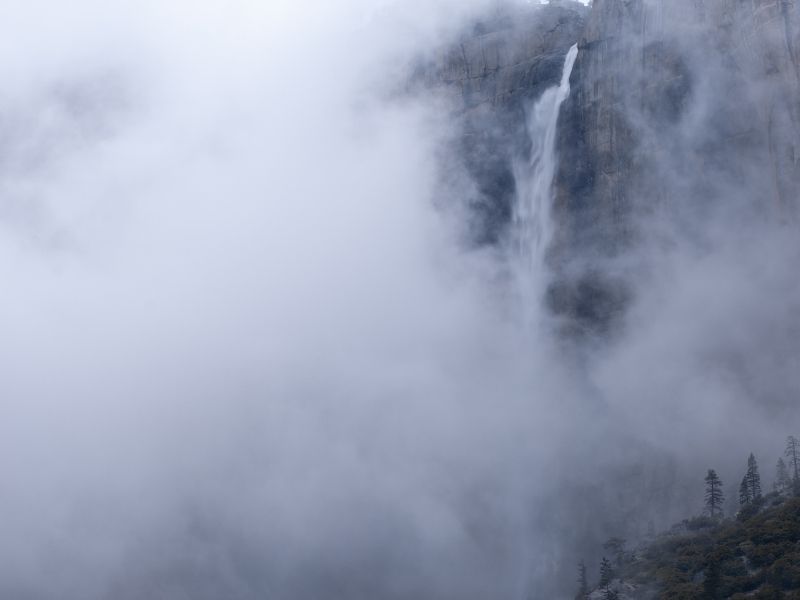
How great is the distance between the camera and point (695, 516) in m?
102

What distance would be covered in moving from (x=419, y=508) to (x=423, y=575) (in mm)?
5861

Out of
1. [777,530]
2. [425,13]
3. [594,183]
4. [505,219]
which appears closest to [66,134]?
[425,13]

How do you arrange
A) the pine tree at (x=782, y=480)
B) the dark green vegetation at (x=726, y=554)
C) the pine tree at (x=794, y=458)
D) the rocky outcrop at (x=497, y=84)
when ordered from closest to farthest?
the dark green vegetation at (x=726, y=554), the pine tree at (x=794, y=458), the pine tree at (x=782, y=480), the rocky outcrop at (x=497, y=84)

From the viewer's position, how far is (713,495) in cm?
9819

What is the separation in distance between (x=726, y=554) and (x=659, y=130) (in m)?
37.6

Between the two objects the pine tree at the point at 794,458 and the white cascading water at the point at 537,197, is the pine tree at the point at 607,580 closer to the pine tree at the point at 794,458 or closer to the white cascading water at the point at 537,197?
the pine tree at the point at 794,458

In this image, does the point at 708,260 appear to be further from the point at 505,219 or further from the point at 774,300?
the point at 505,219

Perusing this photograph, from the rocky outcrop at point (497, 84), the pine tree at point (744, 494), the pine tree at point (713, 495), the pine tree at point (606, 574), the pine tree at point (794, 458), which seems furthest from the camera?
the rocky outcrop at point (497, 84)

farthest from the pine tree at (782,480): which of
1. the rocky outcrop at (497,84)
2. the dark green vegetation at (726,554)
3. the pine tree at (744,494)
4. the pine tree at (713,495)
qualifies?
the rocky outcrop at (497,84)

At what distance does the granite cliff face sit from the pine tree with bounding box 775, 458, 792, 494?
18.6 m

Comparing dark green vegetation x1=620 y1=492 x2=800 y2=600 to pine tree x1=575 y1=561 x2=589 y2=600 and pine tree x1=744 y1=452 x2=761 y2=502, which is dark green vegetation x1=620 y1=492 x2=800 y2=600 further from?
pine tree x1=575 y1=561 x2=589 y2=600

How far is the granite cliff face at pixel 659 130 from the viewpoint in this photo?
10581 cm

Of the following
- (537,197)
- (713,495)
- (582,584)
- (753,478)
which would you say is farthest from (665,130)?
(582,584)

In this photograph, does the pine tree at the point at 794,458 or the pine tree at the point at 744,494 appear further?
the pine tree at the point at 744,494
